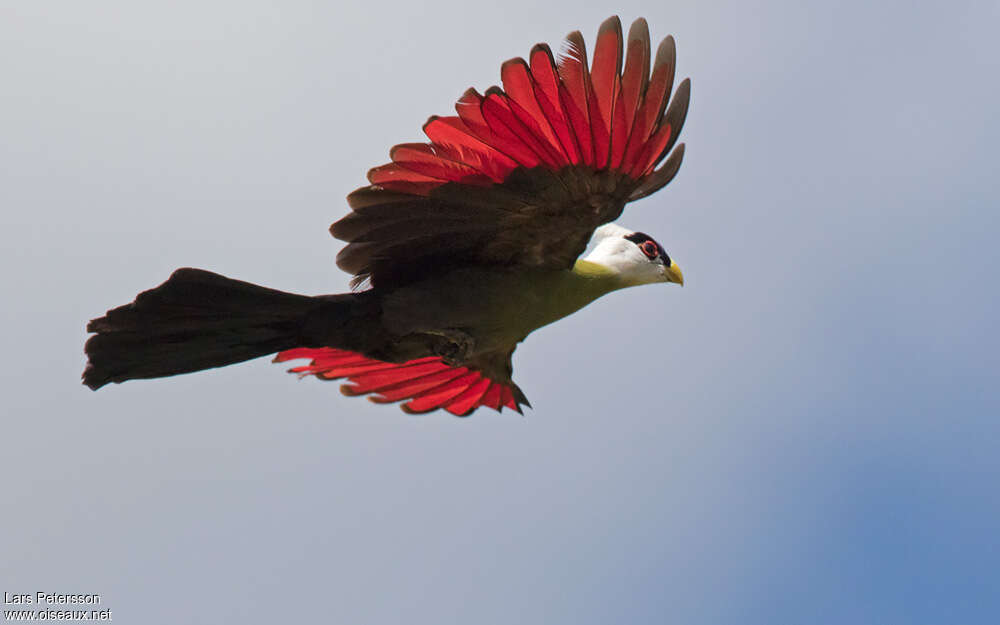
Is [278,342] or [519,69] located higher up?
[519,69]

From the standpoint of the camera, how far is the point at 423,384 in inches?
276

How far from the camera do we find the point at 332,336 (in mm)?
5469

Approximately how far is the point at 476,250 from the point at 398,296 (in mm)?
453

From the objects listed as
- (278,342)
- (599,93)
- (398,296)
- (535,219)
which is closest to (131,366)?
(278,342)

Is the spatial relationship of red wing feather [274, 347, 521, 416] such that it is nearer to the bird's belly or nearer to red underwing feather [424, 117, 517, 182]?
the bird's belly

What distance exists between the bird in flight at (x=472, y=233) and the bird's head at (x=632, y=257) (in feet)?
1.23

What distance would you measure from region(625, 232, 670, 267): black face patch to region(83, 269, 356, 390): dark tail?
1966mm

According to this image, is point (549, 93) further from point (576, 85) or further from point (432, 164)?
point (432, 164)

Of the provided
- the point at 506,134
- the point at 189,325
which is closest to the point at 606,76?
the point at 506,134

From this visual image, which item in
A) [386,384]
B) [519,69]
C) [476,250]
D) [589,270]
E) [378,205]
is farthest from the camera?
[386,384]

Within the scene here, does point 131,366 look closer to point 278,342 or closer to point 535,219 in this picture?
point 278,342

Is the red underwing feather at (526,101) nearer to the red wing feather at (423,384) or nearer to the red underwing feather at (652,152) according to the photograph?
the red underwing feather at (652,152)

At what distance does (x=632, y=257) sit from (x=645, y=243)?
18cm

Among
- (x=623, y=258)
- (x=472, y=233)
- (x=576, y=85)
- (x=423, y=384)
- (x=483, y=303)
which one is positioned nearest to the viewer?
(x=576, y=85)
